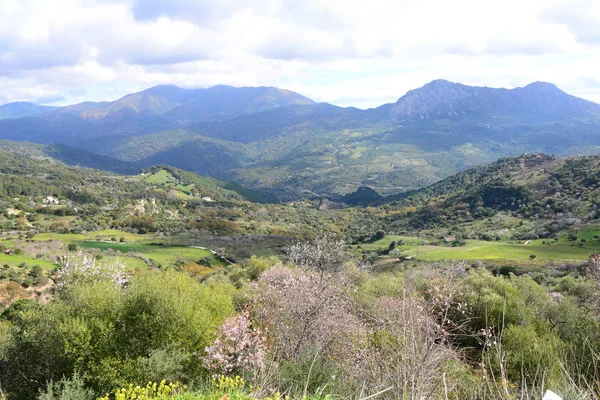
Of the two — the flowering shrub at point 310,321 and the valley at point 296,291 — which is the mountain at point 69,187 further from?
the flowering shrub at point 310,321

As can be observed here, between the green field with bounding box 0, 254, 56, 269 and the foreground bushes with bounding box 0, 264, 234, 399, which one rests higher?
the foreground bushes with bounding box 0, 264, 234, 399

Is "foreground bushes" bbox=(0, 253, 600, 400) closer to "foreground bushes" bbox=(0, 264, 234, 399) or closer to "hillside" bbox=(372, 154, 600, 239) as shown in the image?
"foreground bushes" bbox=(0, 264, 234, 399)

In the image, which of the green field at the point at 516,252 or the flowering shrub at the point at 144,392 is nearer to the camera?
the flowering shrub at the point at 144,392

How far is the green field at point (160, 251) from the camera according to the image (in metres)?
67.8

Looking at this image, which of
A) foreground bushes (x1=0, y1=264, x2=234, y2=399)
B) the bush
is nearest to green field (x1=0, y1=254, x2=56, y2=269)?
foreground bushes (x1=0, y1=264, x2=234, y2=399)

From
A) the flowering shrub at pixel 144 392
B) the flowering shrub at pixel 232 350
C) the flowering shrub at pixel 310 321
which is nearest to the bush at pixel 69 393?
the flowering shrub at pixel 232 350

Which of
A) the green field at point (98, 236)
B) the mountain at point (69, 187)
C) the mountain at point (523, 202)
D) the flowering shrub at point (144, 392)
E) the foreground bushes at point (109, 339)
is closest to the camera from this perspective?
the flowering shrub at point (144, 392)

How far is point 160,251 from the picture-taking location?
72.6m

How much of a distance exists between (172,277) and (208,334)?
5.06 m

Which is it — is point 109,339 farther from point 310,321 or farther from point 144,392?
point 144,392

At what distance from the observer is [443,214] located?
140000 mm

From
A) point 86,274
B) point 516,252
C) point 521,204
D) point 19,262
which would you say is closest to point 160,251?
point 19,262

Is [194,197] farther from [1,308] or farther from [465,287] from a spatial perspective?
[465,287]

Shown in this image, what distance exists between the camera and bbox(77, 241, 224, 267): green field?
2670 inches
